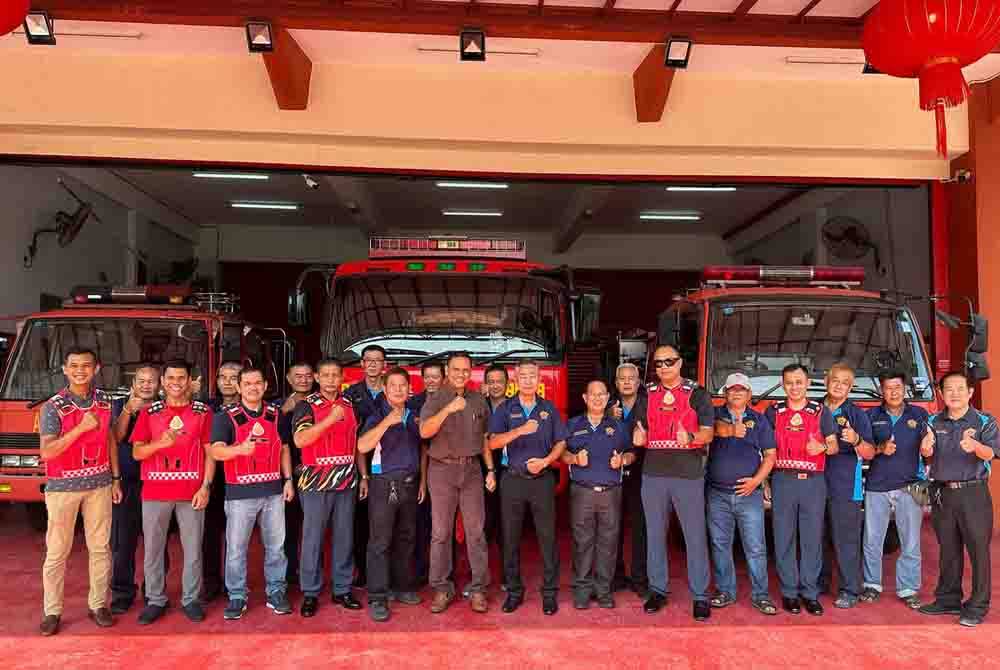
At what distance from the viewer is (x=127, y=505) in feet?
16.6

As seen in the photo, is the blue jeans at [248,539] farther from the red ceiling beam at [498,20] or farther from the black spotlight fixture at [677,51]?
the black spotlight fixture at [677,51]

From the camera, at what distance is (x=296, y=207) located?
603 inches

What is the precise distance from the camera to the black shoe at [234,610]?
4801 millimetres

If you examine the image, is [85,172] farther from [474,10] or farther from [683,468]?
[683,468]

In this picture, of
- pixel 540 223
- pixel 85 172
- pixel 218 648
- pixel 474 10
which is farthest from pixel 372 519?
pixel 540 223

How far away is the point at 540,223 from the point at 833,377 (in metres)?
11.9

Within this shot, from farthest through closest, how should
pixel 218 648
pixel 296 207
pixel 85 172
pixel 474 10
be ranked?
pixel 296 207 → pixel 85 172 → pixel 474 10 → pixel 218 648

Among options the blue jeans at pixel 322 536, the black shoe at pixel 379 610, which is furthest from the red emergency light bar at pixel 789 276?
the black shoe at pixel 379 610

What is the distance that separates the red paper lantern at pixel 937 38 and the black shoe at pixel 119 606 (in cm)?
536

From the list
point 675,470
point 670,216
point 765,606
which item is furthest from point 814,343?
point 670,216

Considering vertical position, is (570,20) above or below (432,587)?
above

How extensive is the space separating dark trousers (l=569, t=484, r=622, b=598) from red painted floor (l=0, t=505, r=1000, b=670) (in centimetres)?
18

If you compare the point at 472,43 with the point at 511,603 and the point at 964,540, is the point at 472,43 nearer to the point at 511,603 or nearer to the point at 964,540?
the point at 511,603

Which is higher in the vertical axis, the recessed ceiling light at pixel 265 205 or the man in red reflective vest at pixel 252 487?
the recessed ceiling light at pixel 265 205
